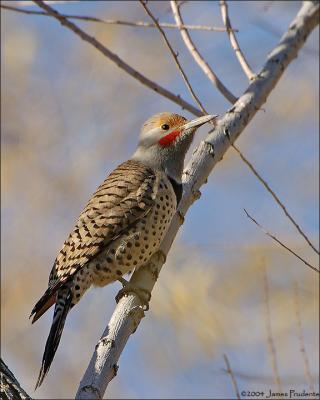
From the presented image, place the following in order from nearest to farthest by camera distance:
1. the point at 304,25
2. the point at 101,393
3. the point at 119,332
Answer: the point at 101,393 < the point at 119,332 < the point at 304,25

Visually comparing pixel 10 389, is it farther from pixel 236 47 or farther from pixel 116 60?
pixel 236 47

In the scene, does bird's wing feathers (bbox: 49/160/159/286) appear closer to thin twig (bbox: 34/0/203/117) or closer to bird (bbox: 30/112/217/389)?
bird (bbox: 30/112/217/389)

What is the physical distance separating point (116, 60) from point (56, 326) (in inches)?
56.4

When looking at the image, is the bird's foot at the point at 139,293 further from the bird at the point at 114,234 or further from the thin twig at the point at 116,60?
the thin twig at the point at 116,60

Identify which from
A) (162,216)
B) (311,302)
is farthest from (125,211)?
(311,302)

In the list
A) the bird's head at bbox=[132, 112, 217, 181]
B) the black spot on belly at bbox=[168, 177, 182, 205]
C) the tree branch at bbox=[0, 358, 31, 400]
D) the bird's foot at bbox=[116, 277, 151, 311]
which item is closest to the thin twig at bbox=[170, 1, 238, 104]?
the bird's head at bbox=[132, 112, 217, 181]

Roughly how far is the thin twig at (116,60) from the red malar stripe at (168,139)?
294mm

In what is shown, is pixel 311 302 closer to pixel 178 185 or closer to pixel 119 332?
pixel 178 185

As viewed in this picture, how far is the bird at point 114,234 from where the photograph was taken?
12.3 ft

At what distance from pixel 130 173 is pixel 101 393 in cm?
186

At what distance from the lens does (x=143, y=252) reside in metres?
3.84

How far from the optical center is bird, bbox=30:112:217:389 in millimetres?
3762

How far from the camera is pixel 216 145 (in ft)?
12.5

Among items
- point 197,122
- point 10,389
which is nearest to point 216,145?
point 197,122
